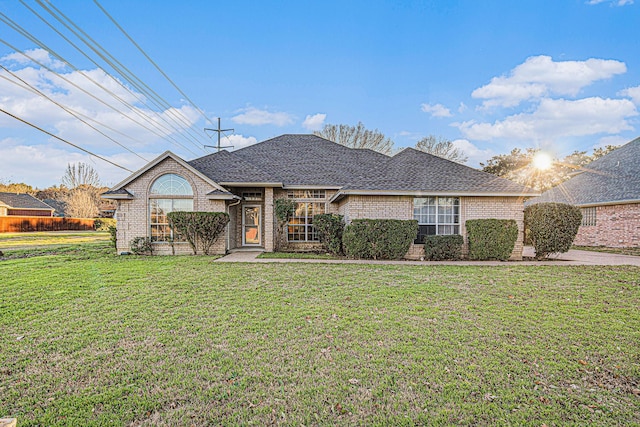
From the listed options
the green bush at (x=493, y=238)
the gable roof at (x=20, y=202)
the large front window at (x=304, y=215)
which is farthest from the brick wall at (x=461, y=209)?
the gable roof at (x=20, y=202)

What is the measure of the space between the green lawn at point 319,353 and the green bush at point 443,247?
4543 millimetres

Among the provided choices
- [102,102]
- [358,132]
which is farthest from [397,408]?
[358,132]

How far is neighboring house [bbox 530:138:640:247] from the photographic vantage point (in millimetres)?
17594

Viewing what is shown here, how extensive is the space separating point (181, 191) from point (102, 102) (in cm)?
830

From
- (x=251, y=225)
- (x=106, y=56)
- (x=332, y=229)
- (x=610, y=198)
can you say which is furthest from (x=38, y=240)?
(x=610, y=198)

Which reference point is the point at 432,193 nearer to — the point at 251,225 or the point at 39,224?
the point at 251,225

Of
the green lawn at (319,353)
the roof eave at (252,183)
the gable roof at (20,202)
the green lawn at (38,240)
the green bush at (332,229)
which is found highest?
the gable roof at (20,202)

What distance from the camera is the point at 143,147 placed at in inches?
1005

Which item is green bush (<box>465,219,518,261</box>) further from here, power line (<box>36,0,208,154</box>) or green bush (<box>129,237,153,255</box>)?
power line (<box>36,0,208,154</box>)

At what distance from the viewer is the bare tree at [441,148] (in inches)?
1309

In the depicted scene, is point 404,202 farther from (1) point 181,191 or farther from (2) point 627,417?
(2) point 627,417

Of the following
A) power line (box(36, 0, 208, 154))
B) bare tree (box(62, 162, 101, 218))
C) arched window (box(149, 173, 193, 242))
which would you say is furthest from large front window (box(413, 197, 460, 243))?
bare tree (box(62, 162, 101, 218))

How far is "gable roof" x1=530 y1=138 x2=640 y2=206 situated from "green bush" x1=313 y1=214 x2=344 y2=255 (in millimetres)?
16282

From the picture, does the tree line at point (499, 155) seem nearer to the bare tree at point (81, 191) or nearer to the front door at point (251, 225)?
the front door at point (251, 225)
